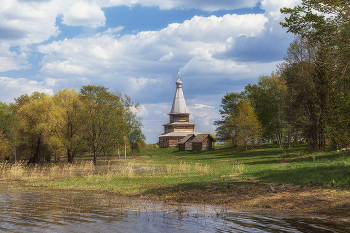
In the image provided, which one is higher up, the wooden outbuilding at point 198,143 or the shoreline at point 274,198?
the wooden outbuilding at point 198,143

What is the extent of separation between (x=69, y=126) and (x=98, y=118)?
27.6ft

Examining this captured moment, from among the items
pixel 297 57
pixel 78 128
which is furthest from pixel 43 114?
pixel 297 57

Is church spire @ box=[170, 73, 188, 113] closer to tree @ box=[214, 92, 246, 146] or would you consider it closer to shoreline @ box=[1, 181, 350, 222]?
tree @ box=[214, 92, 246, 146]

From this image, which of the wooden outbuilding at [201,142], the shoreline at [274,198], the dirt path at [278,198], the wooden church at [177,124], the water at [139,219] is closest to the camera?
the water at [139,219]

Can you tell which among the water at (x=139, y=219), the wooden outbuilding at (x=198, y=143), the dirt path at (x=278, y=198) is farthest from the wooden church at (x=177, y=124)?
the water at (x=139, y=219)

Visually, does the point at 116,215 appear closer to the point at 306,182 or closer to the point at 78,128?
the point at 306,182

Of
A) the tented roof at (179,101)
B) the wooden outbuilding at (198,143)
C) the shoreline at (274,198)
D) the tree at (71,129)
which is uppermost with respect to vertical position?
the tented roof at (179,101)

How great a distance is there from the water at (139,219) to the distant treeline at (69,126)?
77.1 ft

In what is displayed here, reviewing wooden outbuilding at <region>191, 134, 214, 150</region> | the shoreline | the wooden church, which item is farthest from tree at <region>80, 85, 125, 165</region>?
the wooden church

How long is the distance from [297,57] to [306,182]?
2808cm

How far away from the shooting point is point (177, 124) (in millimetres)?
93938

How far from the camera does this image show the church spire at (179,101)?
3788 inches

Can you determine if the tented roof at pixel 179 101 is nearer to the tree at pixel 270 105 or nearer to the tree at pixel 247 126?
the tree at pixel 270 105

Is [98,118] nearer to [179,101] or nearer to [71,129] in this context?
[71,129]
